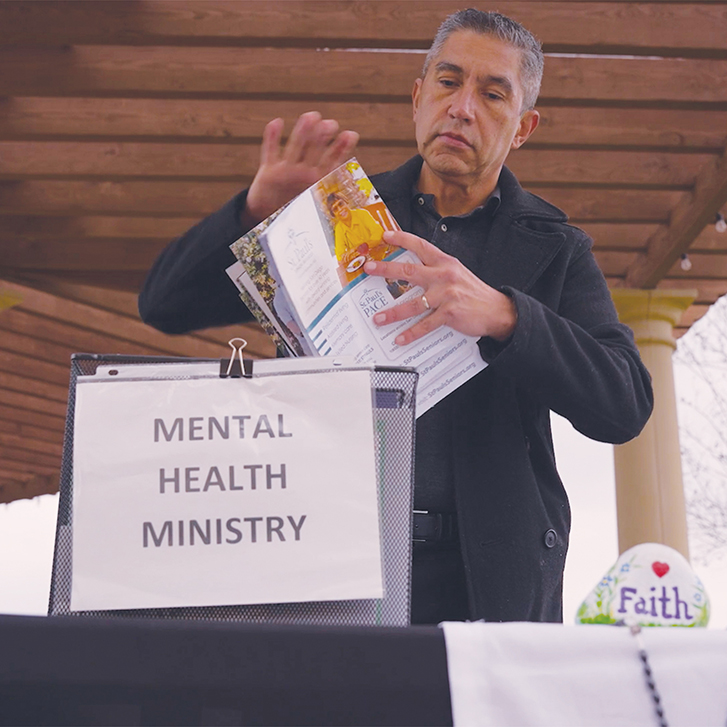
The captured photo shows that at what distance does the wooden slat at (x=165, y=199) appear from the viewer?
5191mm

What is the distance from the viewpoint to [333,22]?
12.6 ft

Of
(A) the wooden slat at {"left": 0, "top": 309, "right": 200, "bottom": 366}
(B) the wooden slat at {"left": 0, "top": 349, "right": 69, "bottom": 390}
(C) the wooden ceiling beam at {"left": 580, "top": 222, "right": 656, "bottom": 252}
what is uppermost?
(B) the wooden slat at {"left": 0, "top": 349, "right": 69, "bottom": 390}

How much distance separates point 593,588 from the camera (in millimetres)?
1203

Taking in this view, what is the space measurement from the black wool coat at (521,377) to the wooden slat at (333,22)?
2.47 meters

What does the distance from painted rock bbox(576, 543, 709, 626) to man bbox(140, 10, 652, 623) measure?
5.2 inches

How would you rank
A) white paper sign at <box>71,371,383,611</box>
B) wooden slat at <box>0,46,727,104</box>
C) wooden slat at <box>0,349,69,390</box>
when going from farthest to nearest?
wooden slat at <box>0,349,69,390</box> < wooden slat at <box>0,46,727,104</box> < white paper sign at <box>71,371,383,611</box>

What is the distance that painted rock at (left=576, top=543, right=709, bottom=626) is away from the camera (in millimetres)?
1045

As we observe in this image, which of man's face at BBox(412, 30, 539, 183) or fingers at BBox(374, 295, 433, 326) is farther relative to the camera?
man's face at BBox(412, 30, 539, 183)

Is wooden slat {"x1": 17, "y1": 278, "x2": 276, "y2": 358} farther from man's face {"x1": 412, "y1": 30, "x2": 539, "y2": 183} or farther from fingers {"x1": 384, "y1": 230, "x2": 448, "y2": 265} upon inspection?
fingers {"x1": 384, "y1": 230, "x2": 448, "y2": 265}

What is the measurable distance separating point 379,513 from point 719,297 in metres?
6.14

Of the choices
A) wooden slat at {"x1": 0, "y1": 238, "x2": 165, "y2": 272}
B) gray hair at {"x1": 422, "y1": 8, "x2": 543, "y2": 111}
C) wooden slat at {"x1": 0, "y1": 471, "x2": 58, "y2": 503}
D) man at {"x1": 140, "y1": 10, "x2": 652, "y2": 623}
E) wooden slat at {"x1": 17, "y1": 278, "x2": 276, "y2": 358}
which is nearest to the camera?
man at {"x1": 140, "y1": 10, "x2": 652, "y2": 623}

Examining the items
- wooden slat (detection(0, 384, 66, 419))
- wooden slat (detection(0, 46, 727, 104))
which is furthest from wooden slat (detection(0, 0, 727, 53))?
wooden slat (detection(0, 384, 66, 419))

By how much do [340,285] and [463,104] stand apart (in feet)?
1.66

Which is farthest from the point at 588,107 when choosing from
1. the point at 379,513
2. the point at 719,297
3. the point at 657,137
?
the point at 379,513
